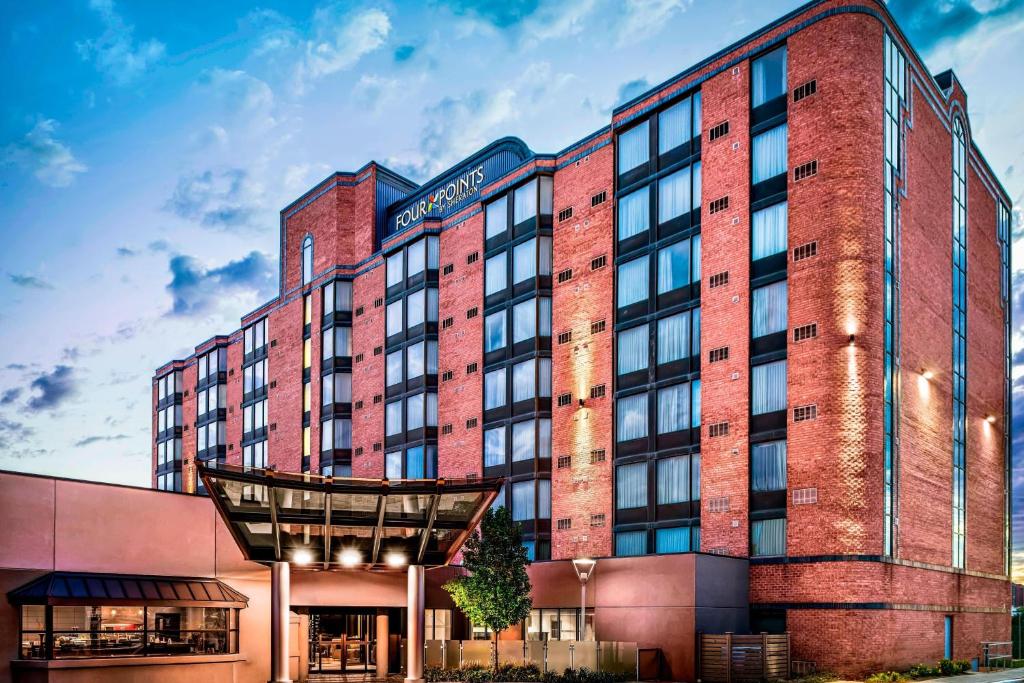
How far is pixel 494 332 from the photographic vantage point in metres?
56.0

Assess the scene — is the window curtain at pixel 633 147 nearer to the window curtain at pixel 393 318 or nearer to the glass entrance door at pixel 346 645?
the window curtain at pixel 393 318

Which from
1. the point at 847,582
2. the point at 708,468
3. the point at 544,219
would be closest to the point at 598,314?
the point at 544,219

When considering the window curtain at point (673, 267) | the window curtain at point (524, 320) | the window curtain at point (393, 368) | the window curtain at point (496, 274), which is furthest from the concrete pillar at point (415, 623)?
the window curtain at point (393, 368)

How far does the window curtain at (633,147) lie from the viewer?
47844mm

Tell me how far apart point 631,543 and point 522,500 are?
26.7 ft

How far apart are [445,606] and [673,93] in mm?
25863

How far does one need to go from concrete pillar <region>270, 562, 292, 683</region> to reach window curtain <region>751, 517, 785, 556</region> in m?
18.7

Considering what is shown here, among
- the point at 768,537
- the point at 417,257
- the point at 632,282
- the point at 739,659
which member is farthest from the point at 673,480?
the point at 417,257

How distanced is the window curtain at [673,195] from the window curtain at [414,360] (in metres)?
20.2

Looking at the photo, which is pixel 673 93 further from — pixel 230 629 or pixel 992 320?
pixel 230 629

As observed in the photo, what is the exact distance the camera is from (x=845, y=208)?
3866cm

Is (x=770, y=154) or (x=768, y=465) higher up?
(x=770, y=154)

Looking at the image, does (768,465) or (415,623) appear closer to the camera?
(415,623)

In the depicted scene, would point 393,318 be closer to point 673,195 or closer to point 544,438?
point 544,438
